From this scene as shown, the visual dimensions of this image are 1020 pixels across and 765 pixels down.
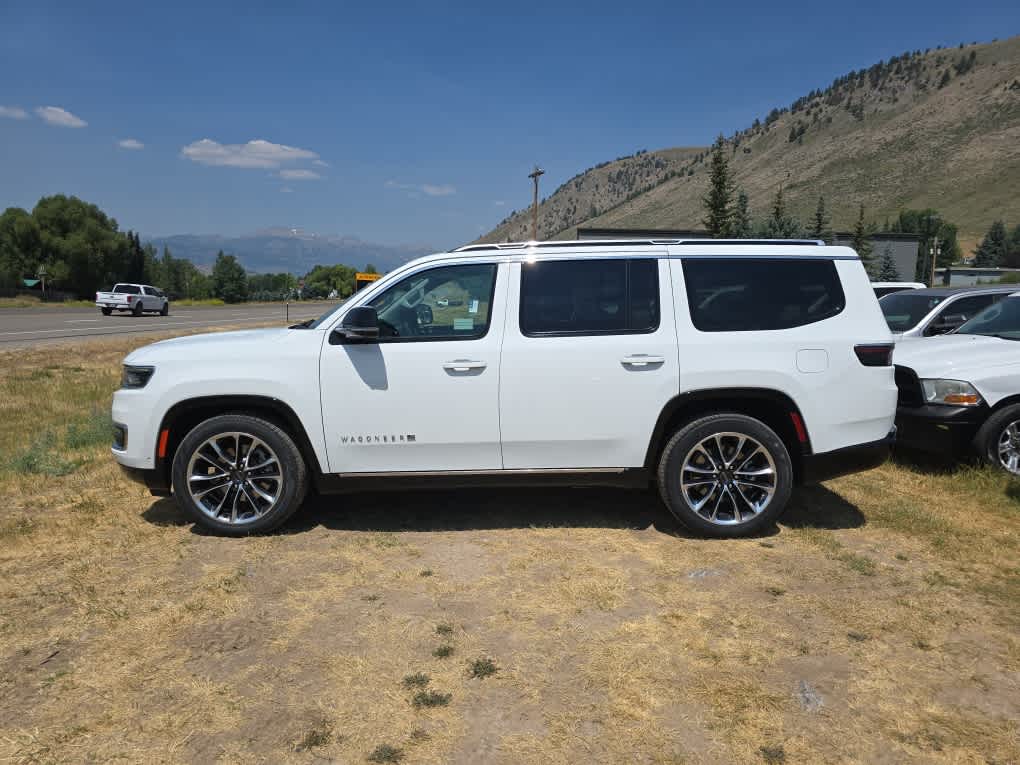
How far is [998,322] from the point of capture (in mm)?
6781

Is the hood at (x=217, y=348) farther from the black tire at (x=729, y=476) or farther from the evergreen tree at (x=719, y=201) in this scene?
the evergreen tree at (x=719, y=201)

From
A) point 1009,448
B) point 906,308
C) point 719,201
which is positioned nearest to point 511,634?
point 1009,448

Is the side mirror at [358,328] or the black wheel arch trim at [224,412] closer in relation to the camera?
the side mirror at [358,328]

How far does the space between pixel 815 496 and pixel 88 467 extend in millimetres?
6625

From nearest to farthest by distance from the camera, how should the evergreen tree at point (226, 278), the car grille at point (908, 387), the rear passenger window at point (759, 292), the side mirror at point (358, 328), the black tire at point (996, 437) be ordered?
the side mirror at point (358, 328), the rear passenger window at point (759, 292), the black tire at point (996, 437), the car grille at point (908, 387), the evergreen tree at point (226, 278)

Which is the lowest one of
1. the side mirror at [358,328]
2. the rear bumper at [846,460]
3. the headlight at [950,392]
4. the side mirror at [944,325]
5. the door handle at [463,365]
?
the rear bumper at [846,460]

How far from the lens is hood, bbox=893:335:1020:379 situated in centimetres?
574

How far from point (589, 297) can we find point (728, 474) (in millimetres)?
1522

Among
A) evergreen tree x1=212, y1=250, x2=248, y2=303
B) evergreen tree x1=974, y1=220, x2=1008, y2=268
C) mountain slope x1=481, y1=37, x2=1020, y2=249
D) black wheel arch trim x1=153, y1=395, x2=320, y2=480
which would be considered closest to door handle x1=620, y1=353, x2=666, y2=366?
black wheel arch trim x1=153, y1=395, x2=320, y2=480

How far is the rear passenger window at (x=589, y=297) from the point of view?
4.34 metres

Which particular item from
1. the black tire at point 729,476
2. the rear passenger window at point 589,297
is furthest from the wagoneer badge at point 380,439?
the black tire at point 729,476

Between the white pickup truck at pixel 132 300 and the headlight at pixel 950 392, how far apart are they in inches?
1379

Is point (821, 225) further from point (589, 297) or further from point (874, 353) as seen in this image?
point (589, 297)

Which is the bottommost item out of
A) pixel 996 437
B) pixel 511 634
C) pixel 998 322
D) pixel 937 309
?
pixel 511 634
